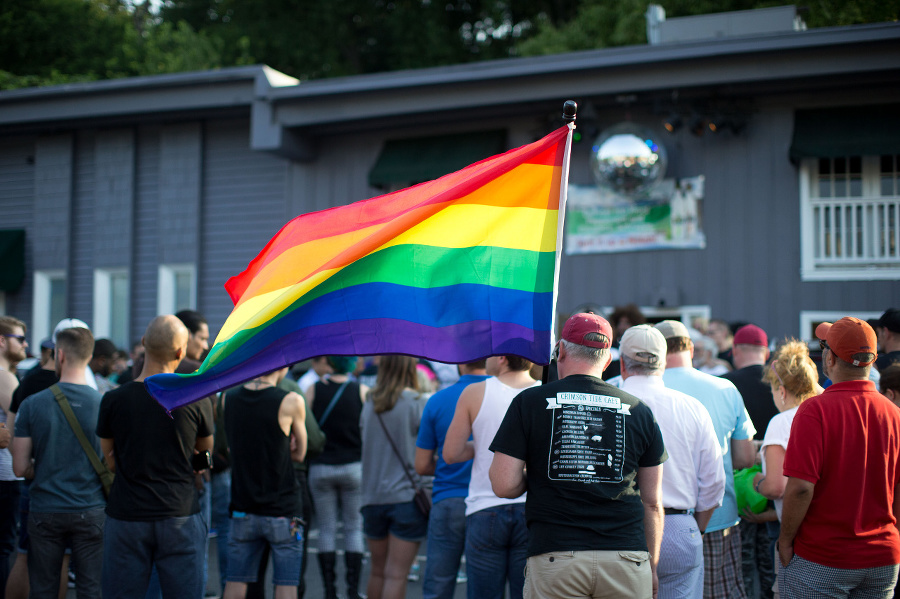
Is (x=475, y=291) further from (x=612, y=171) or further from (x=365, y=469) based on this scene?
(x=612, y=171)

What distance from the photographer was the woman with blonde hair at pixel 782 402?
181 inches

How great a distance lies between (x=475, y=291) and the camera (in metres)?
4.07

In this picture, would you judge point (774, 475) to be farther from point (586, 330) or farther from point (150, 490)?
point (150, 490)

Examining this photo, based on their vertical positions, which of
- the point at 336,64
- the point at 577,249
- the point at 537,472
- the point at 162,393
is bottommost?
the point at 537,472

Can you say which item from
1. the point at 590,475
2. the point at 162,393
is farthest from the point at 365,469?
the point at 590,475

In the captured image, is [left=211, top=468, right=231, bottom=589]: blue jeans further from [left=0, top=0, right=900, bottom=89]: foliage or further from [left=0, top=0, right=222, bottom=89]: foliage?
[left=0, top=0, right=222, bottom=89]: foliage

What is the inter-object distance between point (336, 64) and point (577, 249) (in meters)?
17.8

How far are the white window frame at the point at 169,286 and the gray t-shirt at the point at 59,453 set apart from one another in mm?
9080

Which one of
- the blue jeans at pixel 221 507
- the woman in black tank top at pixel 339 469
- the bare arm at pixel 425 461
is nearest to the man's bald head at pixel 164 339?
the bare arm at pixel 425 461

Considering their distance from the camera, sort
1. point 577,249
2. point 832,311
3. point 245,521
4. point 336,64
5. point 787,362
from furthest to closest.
Answer: point 336,64 < point 577,249 < point 832,311 < point 245,521 < point 787,362

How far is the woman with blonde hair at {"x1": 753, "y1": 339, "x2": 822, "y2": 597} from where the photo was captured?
4.60m

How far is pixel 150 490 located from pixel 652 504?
2730 millimetres

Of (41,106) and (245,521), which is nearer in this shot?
(245,521)

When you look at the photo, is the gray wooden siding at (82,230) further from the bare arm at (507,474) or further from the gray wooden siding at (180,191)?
the bare arm at (507,474)
